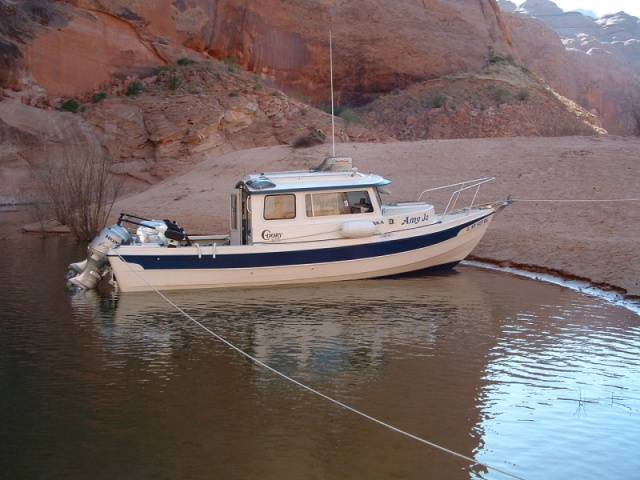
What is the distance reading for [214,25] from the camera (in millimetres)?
41906

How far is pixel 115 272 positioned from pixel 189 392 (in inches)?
259

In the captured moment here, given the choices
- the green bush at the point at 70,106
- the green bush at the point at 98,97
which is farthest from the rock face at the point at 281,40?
the green bush at the point at 70,106

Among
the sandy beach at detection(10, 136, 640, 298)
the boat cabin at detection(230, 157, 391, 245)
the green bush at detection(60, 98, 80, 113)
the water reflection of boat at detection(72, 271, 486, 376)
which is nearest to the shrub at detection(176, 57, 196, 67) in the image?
the green bush at detection(60, 98, 80, 113)

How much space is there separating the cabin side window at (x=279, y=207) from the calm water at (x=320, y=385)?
166 centimetres

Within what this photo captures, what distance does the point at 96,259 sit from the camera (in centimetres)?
1566

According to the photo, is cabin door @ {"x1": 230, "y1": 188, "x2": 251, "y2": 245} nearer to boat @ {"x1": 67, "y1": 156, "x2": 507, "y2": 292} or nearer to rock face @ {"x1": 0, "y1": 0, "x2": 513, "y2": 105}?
boat @ {"x1": 67, "y1": 156, "x2": 507, "y2": 292}

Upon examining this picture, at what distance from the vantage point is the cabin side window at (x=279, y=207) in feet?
52.1

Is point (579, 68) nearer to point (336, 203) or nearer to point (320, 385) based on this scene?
point (336, 203)

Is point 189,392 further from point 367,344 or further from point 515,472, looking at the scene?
point 515,472

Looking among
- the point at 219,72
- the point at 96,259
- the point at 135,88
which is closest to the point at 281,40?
the point at 219,72

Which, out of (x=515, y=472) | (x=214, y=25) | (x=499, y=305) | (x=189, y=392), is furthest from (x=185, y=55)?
(x=515, y=472)

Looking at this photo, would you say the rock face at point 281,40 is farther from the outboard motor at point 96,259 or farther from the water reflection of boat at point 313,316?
the water reflection of boat at point 313,316

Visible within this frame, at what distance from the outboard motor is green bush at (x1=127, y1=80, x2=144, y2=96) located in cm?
2239

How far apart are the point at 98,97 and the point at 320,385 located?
29.7 meters
